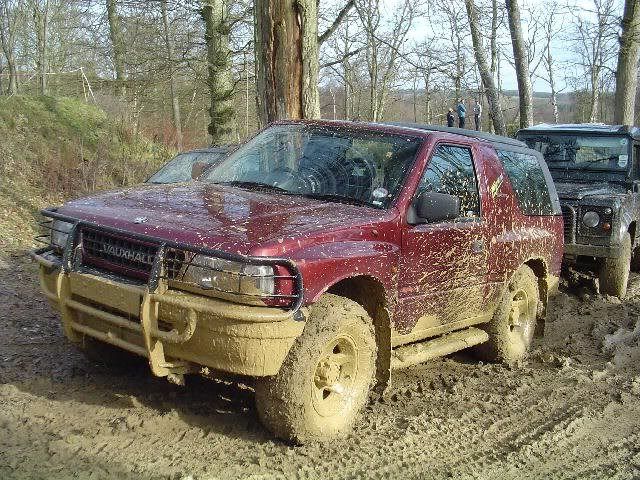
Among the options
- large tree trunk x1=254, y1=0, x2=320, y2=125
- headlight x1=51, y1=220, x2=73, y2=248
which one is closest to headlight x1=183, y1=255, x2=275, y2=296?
headlight x1=51, y1=220, x2=73, y2=248

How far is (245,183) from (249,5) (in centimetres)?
1393

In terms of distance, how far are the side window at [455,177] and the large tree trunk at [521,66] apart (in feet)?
40.1

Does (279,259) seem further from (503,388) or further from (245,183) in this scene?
(503,388)

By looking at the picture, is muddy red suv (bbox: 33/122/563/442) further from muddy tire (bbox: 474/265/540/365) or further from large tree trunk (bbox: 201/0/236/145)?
large tree trunk (bbox: 201/0/236/145)

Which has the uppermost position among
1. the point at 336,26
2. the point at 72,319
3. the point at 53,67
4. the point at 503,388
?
the point at 53,67

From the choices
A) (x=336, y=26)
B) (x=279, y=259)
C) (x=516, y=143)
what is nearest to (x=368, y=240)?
(x=279, y=259)

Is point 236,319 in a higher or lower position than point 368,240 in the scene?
lower

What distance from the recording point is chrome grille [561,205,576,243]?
8297 millimetres

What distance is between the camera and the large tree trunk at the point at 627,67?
1759 centimetres

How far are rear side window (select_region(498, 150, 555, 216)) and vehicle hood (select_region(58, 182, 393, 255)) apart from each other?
197 cm

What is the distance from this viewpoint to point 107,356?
4.89 meters

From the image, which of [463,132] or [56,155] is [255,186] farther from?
[56,155]

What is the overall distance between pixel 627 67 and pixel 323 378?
55.3 ft

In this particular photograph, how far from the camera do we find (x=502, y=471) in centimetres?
394
